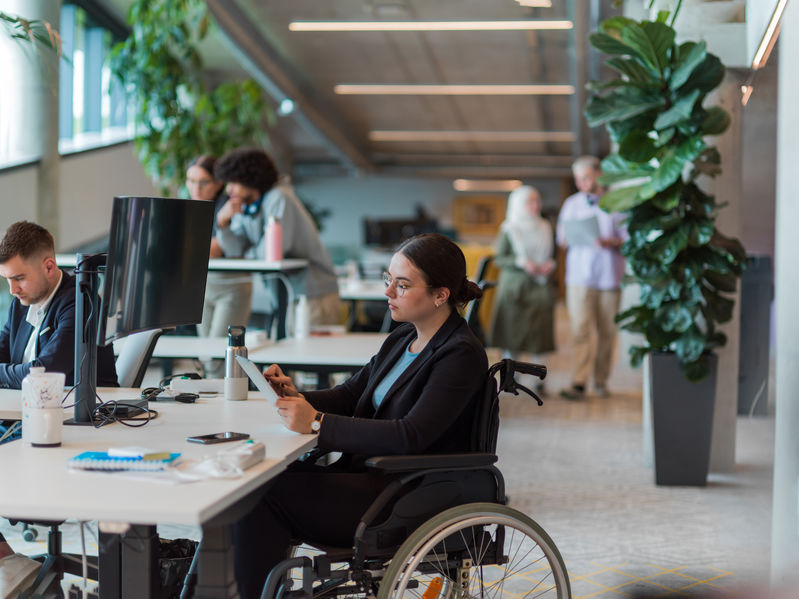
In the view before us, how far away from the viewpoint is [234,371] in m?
2.60

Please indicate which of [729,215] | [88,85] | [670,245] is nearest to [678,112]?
[670,245]

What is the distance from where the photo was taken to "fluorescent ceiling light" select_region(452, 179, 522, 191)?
66.4ft

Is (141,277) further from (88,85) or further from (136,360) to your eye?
(88,85)

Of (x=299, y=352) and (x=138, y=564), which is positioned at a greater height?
(x=299, y=352)

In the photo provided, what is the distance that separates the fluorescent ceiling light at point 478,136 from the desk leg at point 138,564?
14.2 meters

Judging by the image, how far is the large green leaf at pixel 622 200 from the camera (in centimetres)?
434

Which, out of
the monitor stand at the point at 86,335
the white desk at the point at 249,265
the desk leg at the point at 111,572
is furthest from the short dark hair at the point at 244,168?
the desk leg at the point at 111,572

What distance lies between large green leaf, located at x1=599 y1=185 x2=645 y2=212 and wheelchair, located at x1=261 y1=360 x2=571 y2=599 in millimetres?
2246

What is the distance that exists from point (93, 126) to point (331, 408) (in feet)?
31.2

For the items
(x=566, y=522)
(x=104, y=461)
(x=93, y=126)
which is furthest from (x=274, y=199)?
(x=93, y=126)

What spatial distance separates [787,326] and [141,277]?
176cm

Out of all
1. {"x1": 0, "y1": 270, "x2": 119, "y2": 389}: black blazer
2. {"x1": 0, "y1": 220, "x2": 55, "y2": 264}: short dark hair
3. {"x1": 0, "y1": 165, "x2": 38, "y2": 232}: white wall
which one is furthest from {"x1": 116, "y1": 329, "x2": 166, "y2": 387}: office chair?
{"x1": 0, "y1": 165, "x2": 38, "y2": 232}: white wall

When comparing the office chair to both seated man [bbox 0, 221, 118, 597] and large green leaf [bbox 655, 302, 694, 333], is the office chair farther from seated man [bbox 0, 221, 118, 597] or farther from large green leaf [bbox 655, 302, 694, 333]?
large green leaf [bbox 655, 302, 694, 333]

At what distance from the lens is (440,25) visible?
8930 millimetres
